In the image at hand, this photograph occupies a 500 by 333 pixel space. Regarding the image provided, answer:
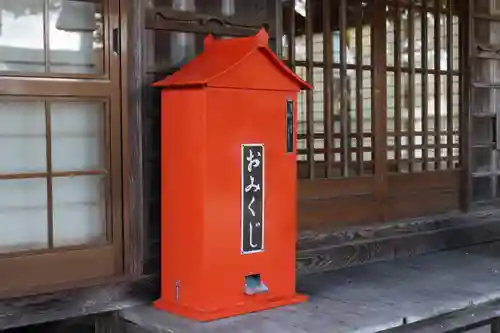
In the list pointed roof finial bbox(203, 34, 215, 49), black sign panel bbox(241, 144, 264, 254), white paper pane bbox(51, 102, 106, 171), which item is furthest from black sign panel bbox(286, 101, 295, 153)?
white paper pane bbox(51, 102, 106, 171)

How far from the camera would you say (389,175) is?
16.3 ft

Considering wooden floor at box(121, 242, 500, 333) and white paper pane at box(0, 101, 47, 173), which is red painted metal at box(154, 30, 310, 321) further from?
white paper pane at box(0, 101, 47, 173)

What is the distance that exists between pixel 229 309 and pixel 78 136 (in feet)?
3.53

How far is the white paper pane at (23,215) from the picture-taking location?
3.29 metres

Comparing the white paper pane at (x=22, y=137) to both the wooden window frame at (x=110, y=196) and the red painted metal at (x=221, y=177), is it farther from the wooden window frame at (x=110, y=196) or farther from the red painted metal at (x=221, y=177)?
the red painted metal at (x=221, y=177)

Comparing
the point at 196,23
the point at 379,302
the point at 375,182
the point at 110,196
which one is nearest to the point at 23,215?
the point at 110,196

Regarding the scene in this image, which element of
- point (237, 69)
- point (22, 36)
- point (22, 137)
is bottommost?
point (22, 137)

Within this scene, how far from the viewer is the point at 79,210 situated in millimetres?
3496

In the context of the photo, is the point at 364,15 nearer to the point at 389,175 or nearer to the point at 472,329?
the point at 389,175

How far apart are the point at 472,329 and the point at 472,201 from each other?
185 cm

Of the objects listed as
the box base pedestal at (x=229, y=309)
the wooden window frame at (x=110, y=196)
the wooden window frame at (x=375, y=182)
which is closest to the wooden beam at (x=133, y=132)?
the wooden window frame at (x=110, y=196)

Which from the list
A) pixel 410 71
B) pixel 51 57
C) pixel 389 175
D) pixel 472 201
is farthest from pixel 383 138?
pixel 51 57

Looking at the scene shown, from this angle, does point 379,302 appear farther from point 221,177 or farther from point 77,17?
point 77,17

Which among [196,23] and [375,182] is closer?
[196,23]
